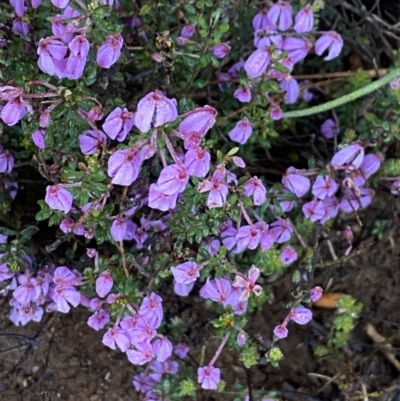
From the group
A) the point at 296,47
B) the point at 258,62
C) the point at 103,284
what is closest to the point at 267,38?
the point at 296,47

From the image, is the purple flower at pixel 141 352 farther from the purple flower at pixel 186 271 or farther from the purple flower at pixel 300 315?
the purple flower at pixel 300 315

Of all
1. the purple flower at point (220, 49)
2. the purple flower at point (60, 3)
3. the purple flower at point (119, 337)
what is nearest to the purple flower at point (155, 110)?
the purple flower at point (60, 3)

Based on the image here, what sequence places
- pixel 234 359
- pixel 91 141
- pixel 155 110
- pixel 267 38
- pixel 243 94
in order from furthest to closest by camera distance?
1. pixel 234 359
2. pixel 267 38
3. pixel 243 94
4. pixel 91 141
5. pixel 155 110

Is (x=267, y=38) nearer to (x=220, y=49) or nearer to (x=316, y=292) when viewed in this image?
(x=220, y=49)

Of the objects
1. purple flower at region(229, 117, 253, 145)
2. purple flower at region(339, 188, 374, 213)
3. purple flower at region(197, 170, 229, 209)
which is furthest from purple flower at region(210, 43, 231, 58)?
purple flower at region(339, 188, 374, 213)

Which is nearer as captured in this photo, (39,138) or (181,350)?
(39,138)

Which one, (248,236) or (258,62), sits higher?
(258,62)

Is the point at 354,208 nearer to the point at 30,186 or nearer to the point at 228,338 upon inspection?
the point at 228,338

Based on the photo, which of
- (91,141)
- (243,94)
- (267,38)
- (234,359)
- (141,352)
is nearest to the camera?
(91,141)
